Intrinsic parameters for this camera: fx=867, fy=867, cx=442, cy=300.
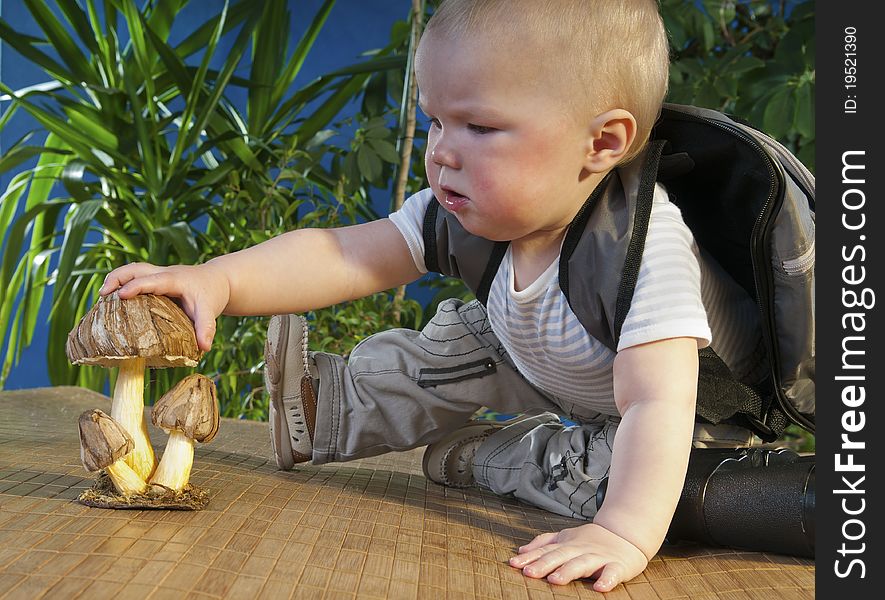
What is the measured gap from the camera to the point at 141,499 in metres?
0.61

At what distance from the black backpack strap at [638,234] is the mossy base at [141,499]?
13.4 inches

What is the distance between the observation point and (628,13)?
2.19ft

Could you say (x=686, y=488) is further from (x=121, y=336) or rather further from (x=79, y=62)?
(x=79, y=62)

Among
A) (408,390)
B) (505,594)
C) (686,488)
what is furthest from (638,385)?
(408,390)

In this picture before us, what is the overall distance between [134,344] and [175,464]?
11 cm

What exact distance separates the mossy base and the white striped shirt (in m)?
0.32

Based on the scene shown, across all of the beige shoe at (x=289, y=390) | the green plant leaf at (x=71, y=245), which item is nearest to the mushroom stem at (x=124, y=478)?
the beige shoe at (x=289, y=390)

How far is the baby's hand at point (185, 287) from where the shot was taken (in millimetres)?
614

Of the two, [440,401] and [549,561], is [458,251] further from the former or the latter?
[549,561]

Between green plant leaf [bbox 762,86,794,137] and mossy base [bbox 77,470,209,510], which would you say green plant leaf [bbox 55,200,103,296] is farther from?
green plant leaf [bbox 762,86,794,137]

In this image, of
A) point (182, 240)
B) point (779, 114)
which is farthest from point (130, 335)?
point (779, 114)

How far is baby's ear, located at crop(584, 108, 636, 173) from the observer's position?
67 centimetres

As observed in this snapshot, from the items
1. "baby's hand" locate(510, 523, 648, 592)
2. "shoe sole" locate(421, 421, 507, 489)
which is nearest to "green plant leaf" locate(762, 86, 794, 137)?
"shoe sole" locate(421, 421, 507, 489)

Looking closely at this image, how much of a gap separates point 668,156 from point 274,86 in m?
1.25
